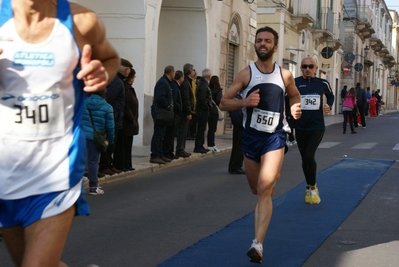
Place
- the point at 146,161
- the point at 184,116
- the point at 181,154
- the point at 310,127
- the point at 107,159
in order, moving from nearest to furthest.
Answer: the point at 310,127 < the point at 107,159 < the point at 146,161 < the point at 184,116 < the point at 181,154

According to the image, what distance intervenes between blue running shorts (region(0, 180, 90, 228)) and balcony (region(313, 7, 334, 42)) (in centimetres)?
4293

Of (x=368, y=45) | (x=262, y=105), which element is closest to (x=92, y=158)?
(x=262, y=105)

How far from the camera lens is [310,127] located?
984 cm

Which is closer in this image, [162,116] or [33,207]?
[33,207]

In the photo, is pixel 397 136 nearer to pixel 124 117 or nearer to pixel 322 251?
pixel 124 117

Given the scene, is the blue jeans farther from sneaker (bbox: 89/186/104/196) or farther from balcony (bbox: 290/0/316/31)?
balcony (bbox: 290/0/316/31)

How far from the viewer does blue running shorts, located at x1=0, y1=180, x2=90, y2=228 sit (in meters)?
3.45

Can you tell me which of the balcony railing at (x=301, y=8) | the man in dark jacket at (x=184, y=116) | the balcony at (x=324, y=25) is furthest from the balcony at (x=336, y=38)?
the man in dark jacket at (x=184, y=116)

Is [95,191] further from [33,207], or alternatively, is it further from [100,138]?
[33,207]

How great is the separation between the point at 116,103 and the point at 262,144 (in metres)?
5.37

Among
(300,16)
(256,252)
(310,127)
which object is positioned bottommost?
(256,252)

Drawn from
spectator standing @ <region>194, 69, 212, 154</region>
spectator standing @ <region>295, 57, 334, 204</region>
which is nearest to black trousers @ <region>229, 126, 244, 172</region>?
spectator standing @ <region>194, 69, 212, 154</region>

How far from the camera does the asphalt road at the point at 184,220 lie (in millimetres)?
6645

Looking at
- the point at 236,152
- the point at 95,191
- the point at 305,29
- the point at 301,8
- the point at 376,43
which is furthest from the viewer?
the point at 376,43
